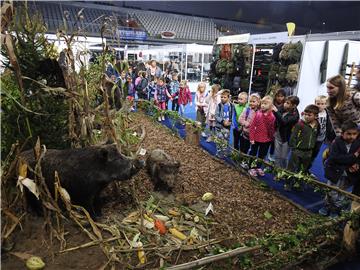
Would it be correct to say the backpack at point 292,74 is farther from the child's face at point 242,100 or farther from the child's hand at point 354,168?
the child's hand at point 354,168

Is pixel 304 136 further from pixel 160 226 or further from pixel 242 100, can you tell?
pixel 160 226

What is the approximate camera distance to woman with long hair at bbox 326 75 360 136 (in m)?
3.58

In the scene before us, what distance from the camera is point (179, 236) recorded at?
265cm

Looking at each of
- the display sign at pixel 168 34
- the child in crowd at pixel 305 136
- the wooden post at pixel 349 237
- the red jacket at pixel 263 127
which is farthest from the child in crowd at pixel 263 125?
the display sign at pixel 168 34

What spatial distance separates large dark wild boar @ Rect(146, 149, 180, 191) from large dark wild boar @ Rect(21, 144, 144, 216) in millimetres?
807

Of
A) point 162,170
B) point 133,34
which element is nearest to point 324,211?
point 162,170

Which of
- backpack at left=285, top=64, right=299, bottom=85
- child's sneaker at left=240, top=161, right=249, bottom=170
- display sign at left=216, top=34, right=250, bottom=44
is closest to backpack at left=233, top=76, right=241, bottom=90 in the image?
display sign at left=216, top=34, right=250, bottom=44

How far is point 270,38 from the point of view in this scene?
728cm

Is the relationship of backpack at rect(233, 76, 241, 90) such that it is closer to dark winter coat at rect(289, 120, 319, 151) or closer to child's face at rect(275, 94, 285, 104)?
child's face at rect(275, 94, 285, 104)

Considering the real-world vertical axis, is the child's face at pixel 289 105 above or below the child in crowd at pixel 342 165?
above

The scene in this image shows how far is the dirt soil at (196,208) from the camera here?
2.27m

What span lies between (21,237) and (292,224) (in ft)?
7.97

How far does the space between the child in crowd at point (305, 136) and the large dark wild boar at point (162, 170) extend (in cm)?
148

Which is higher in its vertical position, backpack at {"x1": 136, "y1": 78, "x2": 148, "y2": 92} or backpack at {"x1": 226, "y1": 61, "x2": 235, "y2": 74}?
backpack at {"x1": 226, "y1": 61, "x2": 235, "y2": 74}
